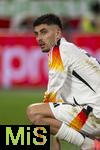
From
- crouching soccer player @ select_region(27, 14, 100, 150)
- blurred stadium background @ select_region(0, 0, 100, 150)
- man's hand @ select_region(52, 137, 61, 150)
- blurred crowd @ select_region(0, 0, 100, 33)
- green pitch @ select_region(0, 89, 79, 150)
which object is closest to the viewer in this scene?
crouching soccer player @ select_region(27, 14, 100, 150)

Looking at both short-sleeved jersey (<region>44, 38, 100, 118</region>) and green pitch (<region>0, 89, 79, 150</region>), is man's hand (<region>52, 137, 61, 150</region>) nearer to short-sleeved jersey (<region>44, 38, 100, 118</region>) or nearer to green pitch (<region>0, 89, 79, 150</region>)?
short-sleeved jersey (<region>44, 38, 100, 118</region>)

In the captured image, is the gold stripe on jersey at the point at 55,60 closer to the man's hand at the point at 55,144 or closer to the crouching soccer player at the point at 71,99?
the crouching soccer player at the point at 71,99

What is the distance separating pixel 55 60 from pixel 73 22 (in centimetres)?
1652

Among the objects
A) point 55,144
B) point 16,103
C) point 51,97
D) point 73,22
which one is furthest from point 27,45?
point 51,97

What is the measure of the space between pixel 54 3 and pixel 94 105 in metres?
16.9

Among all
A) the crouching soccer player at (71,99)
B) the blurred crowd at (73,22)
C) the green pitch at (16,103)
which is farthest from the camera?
the blurred crowd at (73,22)

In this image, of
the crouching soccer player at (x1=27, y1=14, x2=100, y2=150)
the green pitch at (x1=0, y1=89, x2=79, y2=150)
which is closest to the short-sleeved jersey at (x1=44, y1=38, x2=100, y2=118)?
the crouching soccer player at (x1=27, y1=14, x2=100, y2=150)

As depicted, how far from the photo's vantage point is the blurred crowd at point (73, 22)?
23484 mm

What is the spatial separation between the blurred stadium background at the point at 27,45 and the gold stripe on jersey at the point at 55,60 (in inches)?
159

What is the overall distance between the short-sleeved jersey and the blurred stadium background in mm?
3955

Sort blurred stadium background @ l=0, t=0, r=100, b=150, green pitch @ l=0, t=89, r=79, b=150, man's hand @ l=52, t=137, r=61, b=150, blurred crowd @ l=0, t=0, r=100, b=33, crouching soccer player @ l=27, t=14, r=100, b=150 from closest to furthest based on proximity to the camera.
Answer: crouching soccer player @ l=27, t=14, r=100, b=150 < man's hand @ l=52, t=137, r=61, b=150 < green pitch @ l=0, t=89, r=79, b=150 < blurred stadium background @ l=0, t=0, r=100, b=150 < blurred crowd @ l=0, t=0, r=100, b=33

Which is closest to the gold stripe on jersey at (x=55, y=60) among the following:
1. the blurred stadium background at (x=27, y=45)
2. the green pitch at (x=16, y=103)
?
the green pitch at (x=16, y=103)

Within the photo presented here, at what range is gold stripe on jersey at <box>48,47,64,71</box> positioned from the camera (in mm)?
9453

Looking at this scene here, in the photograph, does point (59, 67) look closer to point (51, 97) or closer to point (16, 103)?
point (51, 97)
